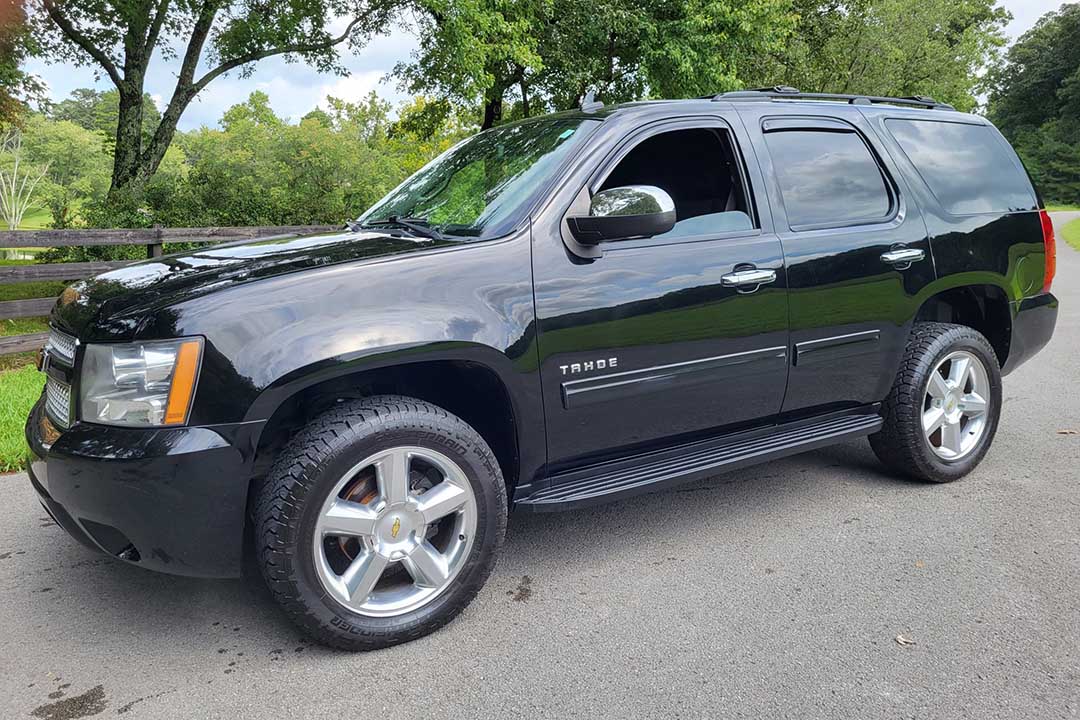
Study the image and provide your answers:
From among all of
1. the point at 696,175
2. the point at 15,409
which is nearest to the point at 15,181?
the point at 15,409

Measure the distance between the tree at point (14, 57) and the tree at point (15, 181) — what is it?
54.2m

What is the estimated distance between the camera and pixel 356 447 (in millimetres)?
2521

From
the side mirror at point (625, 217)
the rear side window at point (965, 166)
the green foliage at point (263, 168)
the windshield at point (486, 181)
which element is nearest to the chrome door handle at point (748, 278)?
the side mirror at point (625, 217)

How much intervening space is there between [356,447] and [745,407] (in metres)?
1.75

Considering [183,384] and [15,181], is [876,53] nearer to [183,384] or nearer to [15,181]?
[183,384]

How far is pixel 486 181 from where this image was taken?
3428mm

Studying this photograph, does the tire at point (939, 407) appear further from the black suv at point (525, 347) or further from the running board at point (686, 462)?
the running board at point (686, 462)

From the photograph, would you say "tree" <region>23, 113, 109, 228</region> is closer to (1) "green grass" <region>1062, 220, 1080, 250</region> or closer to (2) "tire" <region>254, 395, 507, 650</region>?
(1) "green grass" <region>1062, 220, 1080, 250</region>

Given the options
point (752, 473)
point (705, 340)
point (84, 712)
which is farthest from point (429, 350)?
point (752, 473)

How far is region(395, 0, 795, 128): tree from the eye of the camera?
14.4 m

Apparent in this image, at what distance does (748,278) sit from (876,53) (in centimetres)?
3099

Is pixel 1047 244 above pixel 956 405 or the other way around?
above

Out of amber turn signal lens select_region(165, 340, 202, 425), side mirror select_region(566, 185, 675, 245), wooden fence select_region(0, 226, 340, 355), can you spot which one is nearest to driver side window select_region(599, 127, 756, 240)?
side mirror select_region(566, 185, 675, 245)

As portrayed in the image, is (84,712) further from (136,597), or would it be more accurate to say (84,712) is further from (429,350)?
(429,350)
